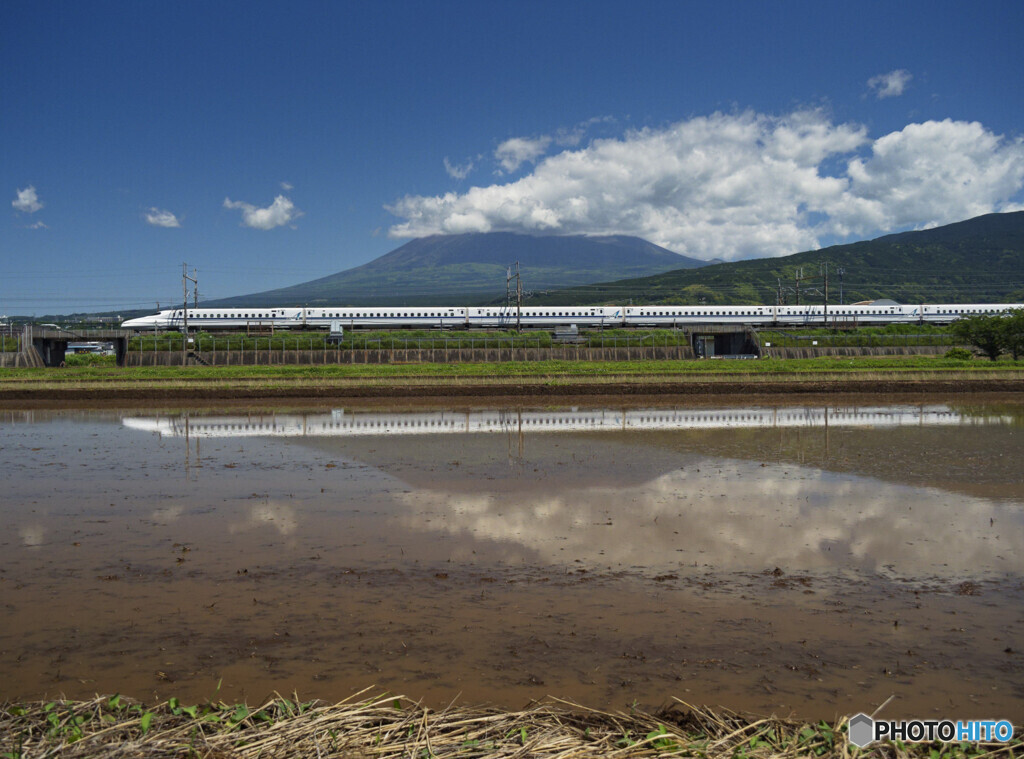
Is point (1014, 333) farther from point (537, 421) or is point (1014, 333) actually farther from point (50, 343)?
point (50, 343)

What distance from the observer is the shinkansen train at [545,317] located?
8212 centimetres

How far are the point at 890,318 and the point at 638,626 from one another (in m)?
88.4

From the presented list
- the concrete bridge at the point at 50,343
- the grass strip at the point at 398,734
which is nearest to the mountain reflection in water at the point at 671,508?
the grass strip at the point at 398,734

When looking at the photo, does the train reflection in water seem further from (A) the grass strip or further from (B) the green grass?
(A) the grass strip

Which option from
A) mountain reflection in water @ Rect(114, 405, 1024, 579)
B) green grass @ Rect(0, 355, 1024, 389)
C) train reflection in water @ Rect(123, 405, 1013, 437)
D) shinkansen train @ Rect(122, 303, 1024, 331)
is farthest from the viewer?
shinkansen train @ Rect(122, 303, 1024, 331)

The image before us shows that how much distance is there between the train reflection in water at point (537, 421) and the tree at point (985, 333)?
90.8ft

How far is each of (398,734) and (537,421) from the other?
2224 centimetres

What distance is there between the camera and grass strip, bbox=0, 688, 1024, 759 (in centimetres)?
466

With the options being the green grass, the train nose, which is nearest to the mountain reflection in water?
the green grass

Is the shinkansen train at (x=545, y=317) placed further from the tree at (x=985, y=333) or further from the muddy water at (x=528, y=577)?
the muddy water at (x=528, y=577)

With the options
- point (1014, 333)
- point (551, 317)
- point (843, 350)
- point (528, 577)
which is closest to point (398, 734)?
point (528, 577)

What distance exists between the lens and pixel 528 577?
9258mm

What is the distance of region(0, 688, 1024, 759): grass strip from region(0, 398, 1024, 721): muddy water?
0.90m

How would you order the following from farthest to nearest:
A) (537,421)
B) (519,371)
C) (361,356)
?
(361,356)
(519,371)
(537,421)
